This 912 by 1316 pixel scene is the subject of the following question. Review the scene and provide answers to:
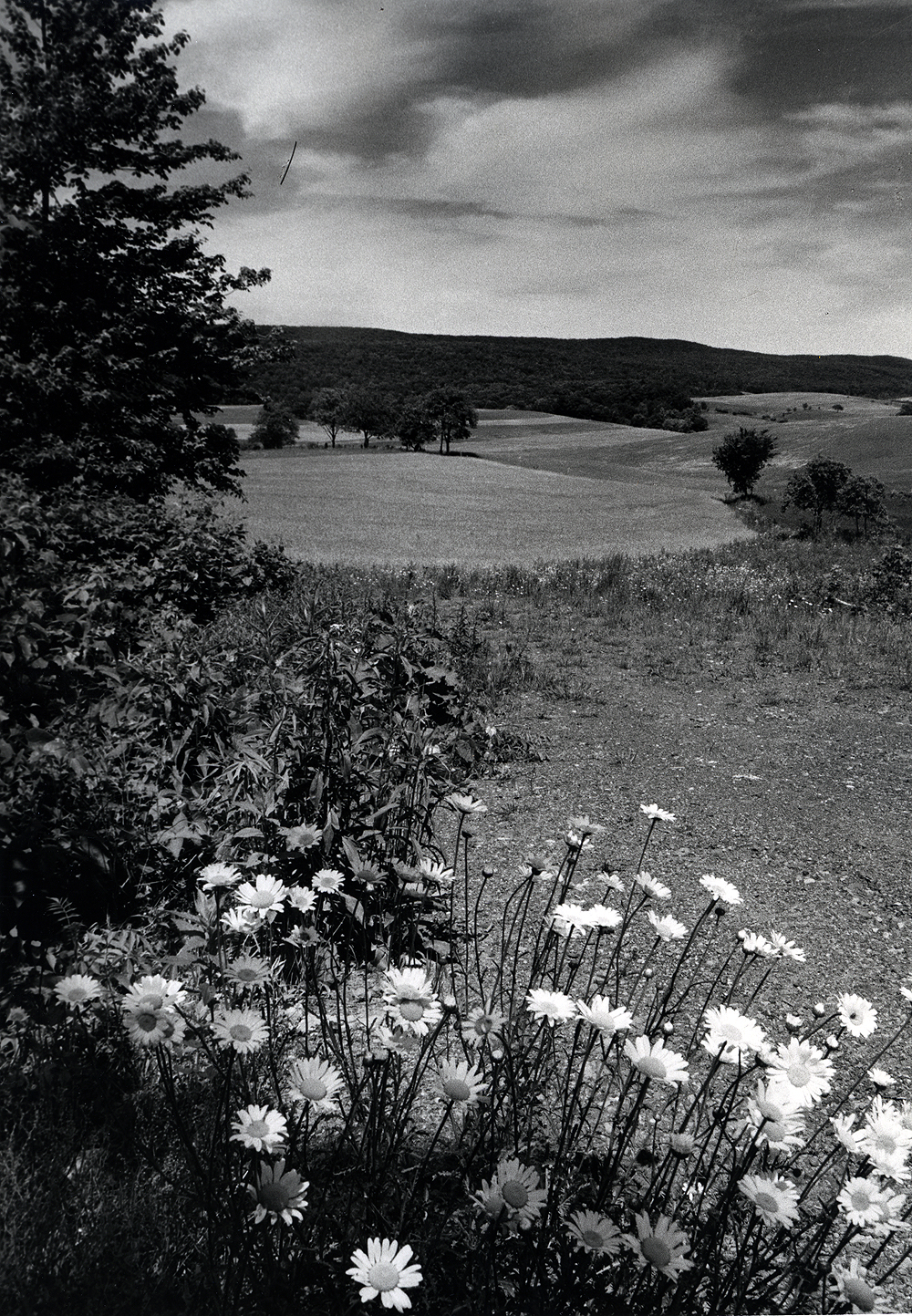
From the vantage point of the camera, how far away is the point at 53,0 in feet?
38.1

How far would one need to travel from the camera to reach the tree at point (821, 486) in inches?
1236

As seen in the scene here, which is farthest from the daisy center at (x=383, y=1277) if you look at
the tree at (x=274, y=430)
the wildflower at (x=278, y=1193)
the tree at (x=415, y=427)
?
the tree at (x=415, y=427)

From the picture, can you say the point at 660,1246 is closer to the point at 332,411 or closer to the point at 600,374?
the point at 332,411

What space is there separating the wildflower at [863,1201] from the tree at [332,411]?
220ft

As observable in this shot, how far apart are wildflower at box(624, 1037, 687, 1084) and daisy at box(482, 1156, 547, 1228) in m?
0.25

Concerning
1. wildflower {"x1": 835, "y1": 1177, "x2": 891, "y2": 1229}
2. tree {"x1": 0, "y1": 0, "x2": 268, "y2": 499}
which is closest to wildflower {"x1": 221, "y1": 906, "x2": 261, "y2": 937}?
wildflower {"x1": 835, "y1": 1177, "x2": 891, "y2": 1229}

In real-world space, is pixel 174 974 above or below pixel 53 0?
below

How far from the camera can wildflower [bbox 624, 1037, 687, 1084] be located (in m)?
1.40

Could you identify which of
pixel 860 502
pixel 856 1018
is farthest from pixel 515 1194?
pixel 860 502

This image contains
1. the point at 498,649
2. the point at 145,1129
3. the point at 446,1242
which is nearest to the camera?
the point at 446,1242

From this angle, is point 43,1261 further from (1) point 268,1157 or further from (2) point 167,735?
(2) point 167,735

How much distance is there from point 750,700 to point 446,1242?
620cm

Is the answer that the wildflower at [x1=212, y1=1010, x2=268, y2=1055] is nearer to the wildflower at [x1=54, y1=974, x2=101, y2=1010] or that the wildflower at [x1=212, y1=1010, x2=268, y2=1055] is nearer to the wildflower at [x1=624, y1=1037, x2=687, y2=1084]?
the wildflower at [x1=54, y1=974, x2=101, y2=1010]

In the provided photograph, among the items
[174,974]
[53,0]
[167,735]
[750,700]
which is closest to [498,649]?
[750,700]
